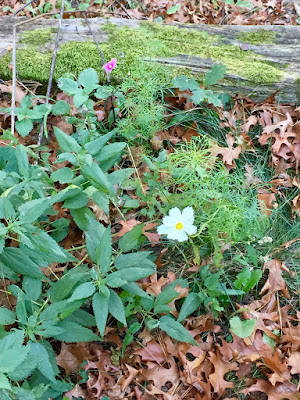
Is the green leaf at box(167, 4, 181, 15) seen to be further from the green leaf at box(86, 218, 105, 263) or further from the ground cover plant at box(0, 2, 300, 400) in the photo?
the green leaf at box(86, 218, 105, 263)

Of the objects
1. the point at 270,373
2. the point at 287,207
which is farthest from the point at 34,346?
the point at 287,207

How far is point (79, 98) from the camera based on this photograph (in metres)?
2.28

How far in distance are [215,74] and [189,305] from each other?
162 cm

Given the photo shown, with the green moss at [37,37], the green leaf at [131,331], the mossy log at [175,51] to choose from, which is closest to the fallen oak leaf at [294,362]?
the green leaf at [131,331]

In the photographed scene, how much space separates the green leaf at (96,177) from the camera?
1906 millimetres

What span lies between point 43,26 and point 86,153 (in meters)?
1.62

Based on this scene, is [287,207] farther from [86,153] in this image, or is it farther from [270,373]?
[86,153]

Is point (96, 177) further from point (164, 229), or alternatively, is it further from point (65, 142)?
point (164, 229)

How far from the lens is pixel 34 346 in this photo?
1698 millimetres

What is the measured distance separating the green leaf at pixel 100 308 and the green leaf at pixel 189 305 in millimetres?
527

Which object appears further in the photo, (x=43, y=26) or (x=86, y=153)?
(x=43, y=26)

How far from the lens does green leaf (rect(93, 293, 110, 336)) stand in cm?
168

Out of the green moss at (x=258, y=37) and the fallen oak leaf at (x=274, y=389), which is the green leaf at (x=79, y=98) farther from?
the fallen oak leaf at (x=274, y=389)

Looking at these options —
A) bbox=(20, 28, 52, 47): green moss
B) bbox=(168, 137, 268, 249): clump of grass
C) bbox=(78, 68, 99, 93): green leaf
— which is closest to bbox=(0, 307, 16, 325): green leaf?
bbox=(168, 137, 268, 249): clump of grass
